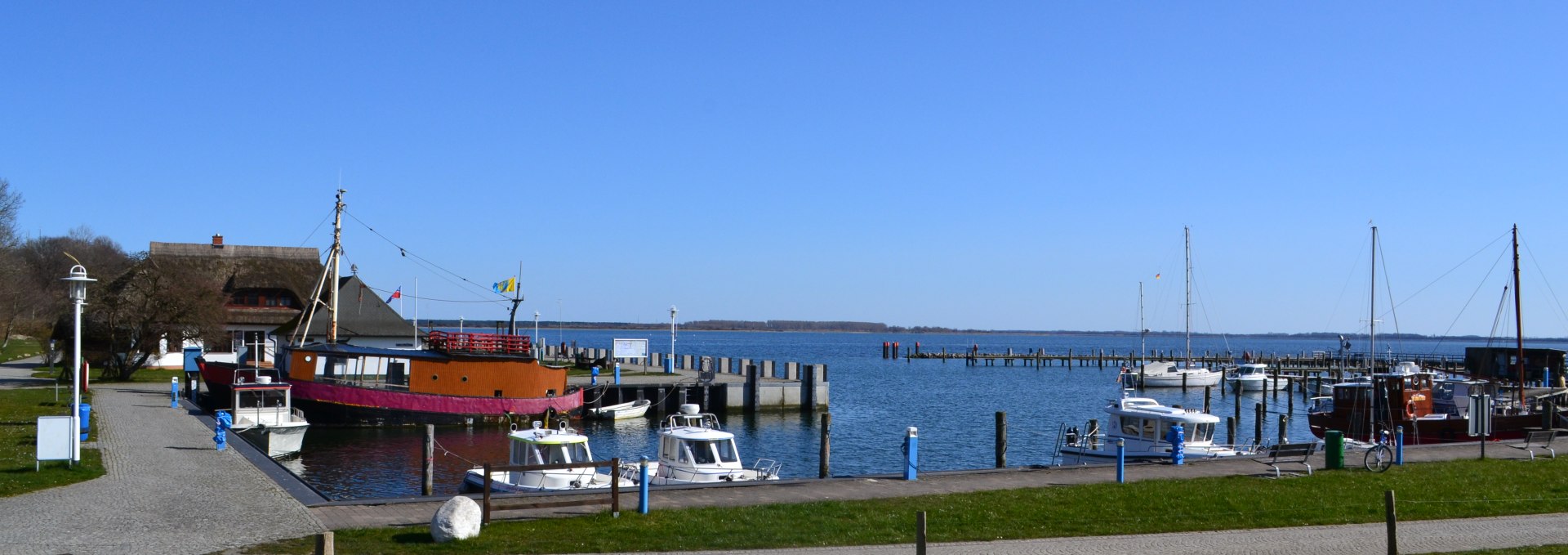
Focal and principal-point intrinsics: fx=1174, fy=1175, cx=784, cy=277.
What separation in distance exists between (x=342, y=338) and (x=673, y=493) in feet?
146

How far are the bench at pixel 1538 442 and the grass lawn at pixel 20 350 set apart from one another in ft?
248

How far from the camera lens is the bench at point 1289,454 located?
25.5 metres

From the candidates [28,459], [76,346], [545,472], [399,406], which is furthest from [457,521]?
[399,406]

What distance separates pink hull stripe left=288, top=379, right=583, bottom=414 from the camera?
139 feet

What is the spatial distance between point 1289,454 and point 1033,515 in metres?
10.4

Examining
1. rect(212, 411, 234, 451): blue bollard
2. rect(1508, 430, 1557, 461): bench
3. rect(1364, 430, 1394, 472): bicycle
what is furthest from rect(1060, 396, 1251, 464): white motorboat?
rect(212, 411, 234, 451): blue bollard

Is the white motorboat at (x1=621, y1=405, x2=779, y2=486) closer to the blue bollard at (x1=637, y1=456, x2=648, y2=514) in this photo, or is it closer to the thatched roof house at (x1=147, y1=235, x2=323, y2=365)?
the blue bollard at (x1=637, y1=456, x2=648, y2=514)

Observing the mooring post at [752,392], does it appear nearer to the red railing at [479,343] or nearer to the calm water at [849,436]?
the calm water at [849,436]

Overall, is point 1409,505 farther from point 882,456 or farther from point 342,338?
point 342,338

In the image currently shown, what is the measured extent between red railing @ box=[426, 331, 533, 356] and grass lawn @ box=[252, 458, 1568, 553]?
29526 millimetres

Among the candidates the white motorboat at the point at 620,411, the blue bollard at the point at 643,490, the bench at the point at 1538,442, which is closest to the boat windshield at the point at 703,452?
the blue bollard at the point at 643,490

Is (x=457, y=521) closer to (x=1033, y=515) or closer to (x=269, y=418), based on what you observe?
(x=1033, y=515)

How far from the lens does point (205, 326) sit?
53031 mm

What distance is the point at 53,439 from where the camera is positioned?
21859 millimetres
